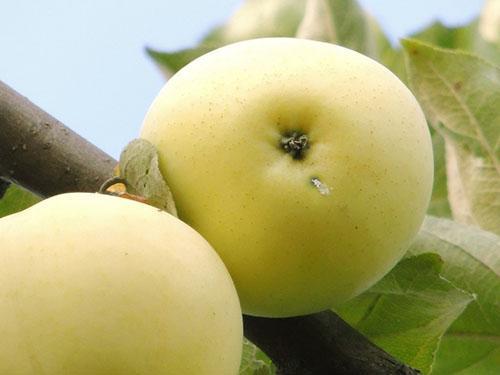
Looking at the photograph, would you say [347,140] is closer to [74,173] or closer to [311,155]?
[311,155]

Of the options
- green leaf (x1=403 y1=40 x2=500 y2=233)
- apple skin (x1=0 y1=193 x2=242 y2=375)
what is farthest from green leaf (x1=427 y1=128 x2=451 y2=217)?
apple skin (x1=0 y1=193 x2=242 y2=375)

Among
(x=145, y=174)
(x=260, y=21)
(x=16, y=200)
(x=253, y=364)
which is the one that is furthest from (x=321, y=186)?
(x=260, y=21)

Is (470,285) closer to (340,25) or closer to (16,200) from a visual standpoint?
(340,25)

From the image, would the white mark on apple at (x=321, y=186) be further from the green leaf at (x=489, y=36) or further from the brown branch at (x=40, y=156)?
the green leaf at (x=489, y=36)

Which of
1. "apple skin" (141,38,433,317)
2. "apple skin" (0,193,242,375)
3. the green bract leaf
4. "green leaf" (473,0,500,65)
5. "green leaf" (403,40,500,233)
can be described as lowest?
"apple skin" (0,193,242,375)

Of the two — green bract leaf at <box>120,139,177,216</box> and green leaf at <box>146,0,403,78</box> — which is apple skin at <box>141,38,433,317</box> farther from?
green leaf at <box>146,0,403,78</box>

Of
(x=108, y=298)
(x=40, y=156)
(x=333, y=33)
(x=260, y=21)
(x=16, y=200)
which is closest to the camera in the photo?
(x=108, y=298)
